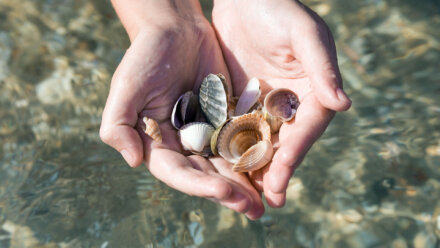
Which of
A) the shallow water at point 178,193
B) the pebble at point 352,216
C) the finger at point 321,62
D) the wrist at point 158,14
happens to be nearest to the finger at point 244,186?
the finger at point 321,62

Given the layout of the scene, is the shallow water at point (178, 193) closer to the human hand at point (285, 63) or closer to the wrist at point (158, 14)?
the wrist at point (158, 14)

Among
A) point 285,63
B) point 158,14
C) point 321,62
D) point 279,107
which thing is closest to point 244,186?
point 279,107

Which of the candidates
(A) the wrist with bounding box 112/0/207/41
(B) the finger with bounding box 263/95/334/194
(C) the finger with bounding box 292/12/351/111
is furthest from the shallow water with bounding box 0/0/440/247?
(C) the finger with bounding box 292/12/351/111

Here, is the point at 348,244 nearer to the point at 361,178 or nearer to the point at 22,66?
the point at 361,178

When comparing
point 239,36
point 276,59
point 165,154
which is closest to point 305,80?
point 276,59

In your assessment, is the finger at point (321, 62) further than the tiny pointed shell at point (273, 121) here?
No

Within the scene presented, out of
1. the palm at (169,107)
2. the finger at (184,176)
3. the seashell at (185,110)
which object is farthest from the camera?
the seashell at (185,110)
